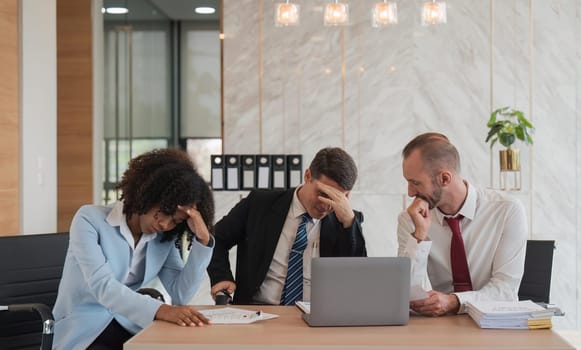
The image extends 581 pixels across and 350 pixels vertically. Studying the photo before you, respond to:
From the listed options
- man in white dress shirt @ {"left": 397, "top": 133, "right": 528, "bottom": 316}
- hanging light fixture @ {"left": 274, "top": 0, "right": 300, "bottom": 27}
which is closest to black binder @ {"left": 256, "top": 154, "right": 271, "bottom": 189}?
hanging light fixture @ {"left": 274, "top": 0, "right": 300, "bottom": 27}

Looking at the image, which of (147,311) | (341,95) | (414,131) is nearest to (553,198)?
(414,131)

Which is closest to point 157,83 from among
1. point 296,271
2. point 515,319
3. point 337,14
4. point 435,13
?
point 337,14

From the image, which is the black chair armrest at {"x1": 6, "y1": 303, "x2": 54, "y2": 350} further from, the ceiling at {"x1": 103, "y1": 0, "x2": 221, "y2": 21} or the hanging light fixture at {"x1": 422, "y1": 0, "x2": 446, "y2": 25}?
the ceiling at {"x1": 103, "y1": 0, "x2": 221, "y2": 21}

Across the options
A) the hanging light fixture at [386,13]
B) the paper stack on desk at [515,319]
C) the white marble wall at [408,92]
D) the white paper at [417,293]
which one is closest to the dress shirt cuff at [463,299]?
the white paper at [417,293]

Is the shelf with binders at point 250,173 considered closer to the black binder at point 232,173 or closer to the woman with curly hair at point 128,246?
the black binder at point 232,173

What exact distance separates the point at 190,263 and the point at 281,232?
23.4 inches

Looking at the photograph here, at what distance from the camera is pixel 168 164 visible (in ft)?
9.96

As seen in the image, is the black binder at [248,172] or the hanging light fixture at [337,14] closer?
the hanging light fixture at [337,14]

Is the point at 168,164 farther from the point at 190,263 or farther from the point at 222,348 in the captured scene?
the point at 222,348

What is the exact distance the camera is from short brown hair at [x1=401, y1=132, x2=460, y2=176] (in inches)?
124

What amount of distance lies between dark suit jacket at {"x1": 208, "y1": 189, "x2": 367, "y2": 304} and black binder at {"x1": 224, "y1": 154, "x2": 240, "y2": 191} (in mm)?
2755

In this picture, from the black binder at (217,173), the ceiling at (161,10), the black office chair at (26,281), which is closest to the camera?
the black office chair at (26,281)

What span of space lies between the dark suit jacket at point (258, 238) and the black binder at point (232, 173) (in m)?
2.76

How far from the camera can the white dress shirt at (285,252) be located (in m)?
3.69
